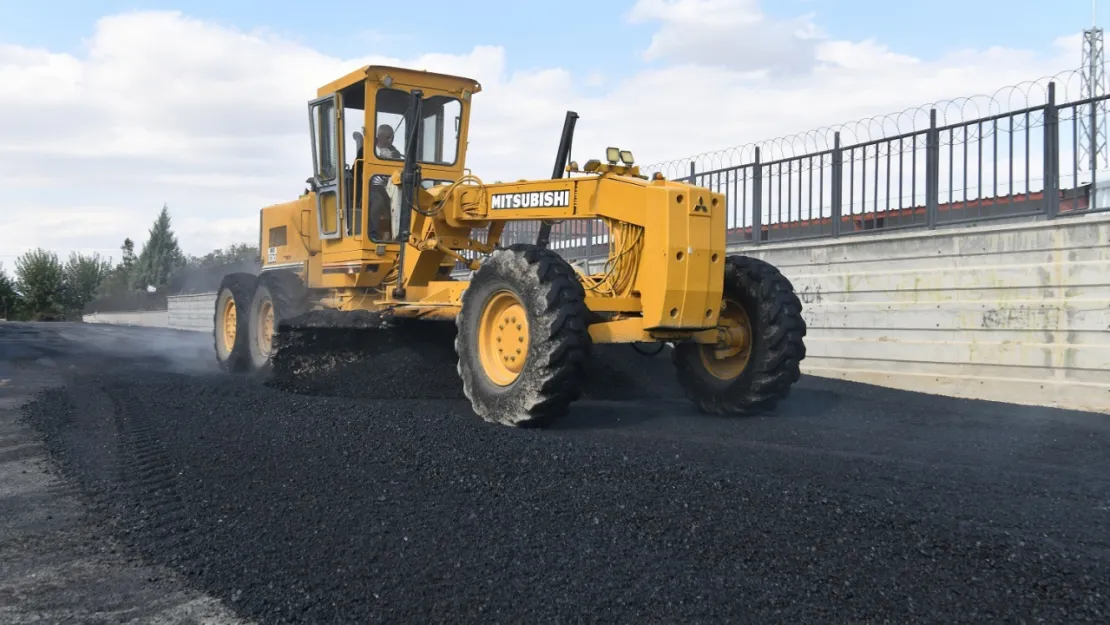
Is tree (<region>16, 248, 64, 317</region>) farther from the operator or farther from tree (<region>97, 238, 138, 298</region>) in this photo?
the operator

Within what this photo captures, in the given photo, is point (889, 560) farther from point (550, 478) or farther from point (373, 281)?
point (373, 281)

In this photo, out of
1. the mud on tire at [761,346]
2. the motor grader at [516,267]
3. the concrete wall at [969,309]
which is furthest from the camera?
the concrete wall at [969,309]

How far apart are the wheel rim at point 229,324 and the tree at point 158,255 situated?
60.8 m

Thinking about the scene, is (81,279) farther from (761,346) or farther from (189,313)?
(761,346)

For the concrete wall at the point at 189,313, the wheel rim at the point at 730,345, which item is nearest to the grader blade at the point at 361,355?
the wheel rim at the point at 730,345

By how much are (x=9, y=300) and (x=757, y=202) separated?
206ft

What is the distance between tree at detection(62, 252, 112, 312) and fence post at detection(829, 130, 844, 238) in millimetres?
60969

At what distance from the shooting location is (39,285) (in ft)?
200

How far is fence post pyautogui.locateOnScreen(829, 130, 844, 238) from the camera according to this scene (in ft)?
31.3

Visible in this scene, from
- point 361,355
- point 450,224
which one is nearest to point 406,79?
point 450,224

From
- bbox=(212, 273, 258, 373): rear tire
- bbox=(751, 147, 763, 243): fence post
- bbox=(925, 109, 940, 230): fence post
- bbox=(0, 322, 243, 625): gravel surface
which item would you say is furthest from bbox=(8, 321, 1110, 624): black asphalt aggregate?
bbox=(751, 147, 763, 243): fence post

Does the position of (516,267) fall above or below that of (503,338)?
above

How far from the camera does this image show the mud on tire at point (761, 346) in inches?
255

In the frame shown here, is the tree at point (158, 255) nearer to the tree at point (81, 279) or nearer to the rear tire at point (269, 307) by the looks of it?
the tree at point (81, 279)
